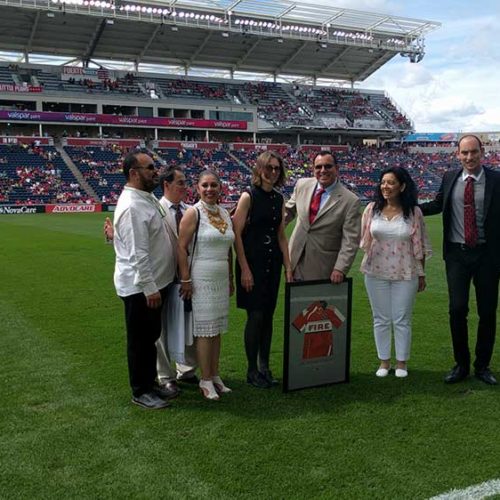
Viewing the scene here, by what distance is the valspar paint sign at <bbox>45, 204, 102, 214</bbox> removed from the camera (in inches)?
1510

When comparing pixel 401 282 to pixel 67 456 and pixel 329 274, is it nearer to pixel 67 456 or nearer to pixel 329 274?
pixel 329 274

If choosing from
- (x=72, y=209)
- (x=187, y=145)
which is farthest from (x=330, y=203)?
(x=187, y=145)

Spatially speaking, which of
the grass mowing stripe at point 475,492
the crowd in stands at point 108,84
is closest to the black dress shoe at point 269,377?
the grass mowing stripe at point 475,492

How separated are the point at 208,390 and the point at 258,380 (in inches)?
20.4

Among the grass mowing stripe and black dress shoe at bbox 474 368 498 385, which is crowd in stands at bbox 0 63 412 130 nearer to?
black dress shoe at bbox 474 368 498 385

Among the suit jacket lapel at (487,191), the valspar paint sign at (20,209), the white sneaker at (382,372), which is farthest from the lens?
the valspar paint sign at (20,209)

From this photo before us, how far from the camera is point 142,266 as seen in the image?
422 cm

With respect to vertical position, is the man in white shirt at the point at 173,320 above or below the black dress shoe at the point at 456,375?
above

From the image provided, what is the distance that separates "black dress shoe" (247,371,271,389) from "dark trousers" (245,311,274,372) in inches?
1.7

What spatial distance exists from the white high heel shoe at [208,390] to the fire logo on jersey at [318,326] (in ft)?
2.61

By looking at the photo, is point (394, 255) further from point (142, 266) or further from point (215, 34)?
point (215, 34)

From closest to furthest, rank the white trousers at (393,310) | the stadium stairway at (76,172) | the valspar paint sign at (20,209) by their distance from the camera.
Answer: the white trousers at (393,310) < the valspar paint sign at (20,209) < the stadium stairway at (76,172)

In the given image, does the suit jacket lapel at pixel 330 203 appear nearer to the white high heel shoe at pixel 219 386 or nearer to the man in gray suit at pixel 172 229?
the man in gray suit at pixel 172 229

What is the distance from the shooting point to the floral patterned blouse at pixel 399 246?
5.01 metres
